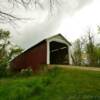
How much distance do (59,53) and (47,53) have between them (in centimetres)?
526

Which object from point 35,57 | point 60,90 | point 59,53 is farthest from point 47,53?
point 60,90

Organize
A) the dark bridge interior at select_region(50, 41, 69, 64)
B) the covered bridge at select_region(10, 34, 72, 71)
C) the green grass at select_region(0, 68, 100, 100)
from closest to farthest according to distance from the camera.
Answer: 1. the green grass at select_region(0, 68, 100, 100)
2. the covered bridge at select_region(10, 34, 72, 71)
3. the dark bridge interior at select_region(50, 41, 69, 64)

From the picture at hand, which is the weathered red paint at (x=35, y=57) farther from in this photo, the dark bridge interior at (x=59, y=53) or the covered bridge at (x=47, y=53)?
the dark bridge interior at (x=59, y=53)

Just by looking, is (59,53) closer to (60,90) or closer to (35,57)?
(35,57)

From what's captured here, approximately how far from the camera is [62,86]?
33.3ft

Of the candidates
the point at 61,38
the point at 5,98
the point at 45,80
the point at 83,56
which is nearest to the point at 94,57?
the point at 83,56

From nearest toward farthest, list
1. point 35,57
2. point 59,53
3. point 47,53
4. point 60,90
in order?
point 60,90
point 47,53
point 35,57
point 59,53

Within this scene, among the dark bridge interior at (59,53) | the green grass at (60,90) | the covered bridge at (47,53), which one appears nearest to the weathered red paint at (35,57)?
the covered bridge at (47,53)

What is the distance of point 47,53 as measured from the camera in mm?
18203

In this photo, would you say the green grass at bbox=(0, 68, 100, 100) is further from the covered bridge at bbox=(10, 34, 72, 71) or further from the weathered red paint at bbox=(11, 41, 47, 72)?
the weathered red paint at bbox=(11, 41, 47, 72)

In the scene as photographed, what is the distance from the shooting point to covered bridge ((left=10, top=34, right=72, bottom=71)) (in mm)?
18641

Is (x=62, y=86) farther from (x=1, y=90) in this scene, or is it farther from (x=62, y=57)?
(x=62, y=57)

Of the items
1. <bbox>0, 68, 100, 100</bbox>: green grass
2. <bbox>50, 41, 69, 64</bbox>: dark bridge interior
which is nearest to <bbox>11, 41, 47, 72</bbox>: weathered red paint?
<bbox>50, 41, 69, 64</bbox>: dark bridge interior

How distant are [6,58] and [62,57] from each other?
26.6 ft
